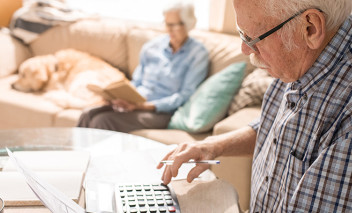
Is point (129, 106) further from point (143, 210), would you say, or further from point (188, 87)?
point (143, 210)

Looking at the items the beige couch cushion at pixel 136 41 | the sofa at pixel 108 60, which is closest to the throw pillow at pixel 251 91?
the sofa at pixel 108 60

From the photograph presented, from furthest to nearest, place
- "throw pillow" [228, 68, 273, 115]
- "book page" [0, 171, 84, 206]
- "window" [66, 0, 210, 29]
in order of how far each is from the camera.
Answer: "window" [66, 0, 210, 29] < "throw pillow" [228, 68, 273, 115] < "book page" [0, 171, 84, 206]

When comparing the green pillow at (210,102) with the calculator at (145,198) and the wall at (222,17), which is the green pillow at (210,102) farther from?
the calculator at (145,198)

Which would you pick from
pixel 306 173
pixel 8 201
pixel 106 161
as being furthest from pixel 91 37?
pixel 306 173

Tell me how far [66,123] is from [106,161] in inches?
59.9

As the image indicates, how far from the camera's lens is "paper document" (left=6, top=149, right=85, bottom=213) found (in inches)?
32.5

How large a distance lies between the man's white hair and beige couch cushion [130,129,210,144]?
141cm

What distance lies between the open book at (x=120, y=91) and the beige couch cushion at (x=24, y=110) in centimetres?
46

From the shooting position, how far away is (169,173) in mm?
1129

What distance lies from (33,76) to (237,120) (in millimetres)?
1567

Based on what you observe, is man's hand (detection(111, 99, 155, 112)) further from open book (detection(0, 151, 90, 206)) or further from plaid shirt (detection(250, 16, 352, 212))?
plaid shirt (detection(250, 16, 352, 212))

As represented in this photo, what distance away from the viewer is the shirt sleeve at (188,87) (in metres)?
2.63

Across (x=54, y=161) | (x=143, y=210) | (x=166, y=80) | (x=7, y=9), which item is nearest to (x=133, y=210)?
(x=143, y=210)

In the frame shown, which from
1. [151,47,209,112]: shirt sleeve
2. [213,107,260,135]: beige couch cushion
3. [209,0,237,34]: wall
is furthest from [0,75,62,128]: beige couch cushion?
[209,0,237,34]: wall
